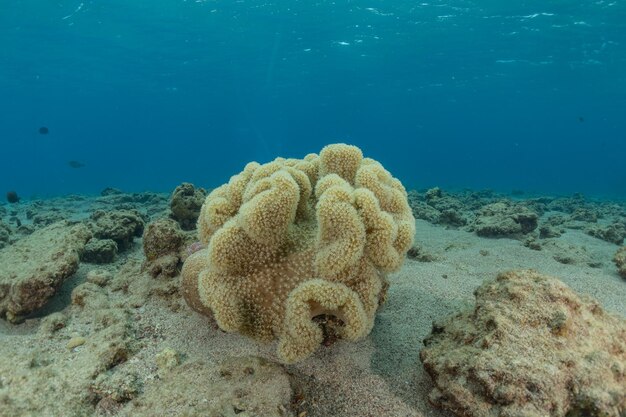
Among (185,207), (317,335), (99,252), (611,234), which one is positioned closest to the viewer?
(317,335)

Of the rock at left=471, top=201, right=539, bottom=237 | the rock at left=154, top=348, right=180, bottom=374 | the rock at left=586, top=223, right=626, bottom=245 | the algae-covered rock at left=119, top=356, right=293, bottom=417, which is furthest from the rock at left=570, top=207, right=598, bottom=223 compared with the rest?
the rock at left=154, top=348, right=180, bottom=374

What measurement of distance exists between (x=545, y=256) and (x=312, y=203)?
565cm

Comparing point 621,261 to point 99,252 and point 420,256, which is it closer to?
point 420,256

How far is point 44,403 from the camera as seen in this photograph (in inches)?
109

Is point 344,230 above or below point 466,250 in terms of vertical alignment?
above

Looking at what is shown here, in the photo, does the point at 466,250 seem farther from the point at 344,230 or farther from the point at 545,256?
the point at 344,230

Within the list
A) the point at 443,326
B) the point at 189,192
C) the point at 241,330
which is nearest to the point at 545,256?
the point at 443,326

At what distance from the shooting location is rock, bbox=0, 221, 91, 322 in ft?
15.0

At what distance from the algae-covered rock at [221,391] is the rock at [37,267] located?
278 centimetres

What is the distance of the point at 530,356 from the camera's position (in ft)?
7.68

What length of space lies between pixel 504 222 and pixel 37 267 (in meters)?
9.20

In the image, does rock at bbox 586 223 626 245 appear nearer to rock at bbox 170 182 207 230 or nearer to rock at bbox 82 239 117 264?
rock at bbox 170 182 207 230

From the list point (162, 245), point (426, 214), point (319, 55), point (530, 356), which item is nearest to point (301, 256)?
point (530, 356)

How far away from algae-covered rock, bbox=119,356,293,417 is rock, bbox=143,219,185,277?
222cm
